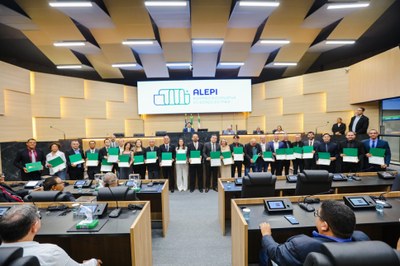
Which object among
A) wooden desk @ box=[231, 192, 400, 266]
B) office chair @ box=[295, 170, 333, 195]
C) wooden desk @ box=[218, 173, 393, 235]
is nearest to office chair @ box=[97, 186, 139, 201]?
wooden desk @ box=[231, 192, 400, 266]

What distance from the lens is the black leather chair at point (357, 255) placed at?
2.85ft

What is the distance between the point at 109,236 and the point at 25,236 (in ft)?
2.20

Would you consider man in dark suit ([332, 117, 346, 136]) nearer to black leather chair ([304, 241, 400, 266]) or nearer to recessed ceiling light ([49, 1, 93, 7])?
black leather chair ([304, 241, 400, 266])

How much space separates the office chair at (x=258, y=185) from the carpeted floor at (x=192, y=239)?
0.96 meters

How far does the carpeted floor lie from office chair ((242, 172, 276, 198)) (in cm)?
96

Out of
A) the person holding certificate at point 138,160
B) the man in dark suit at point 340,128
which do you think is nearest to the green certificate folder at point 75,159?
the person holding certificate at point 138,160

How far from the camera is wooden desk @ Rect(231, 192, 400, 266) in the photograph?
1934mm

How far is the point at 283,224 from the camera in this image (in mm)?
1988

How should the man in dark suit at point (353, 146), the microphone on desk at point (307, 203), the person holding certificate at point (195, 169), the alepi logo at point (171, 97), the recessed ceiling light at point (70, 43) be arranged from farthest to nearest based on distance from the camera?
the alepi logo at point (171, 97) → the recessed ceiling light at point (70, 43) → the person holding certificate at point (195, 169) → the man in dark suit at point (353, 146) → the microphone on desk at point (307, 203)

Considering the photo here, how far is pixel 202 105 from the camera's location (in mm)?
10281

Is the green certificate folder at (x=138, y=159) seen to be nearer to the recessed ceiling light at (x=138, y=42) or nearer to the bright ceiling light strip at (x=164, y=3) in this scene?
the bright ceiling light strip at (x=164, y=3)

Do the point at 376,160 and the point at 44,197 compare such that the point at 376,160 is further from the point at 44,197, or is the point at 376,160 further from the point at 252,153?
the point at 44,197

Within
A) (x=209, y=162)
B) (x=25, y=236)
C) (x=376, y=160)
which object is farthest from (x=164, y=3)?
(x=376, y=160)

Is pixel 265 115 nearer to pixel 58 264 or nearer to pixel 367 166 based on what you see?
pixel 367 166
